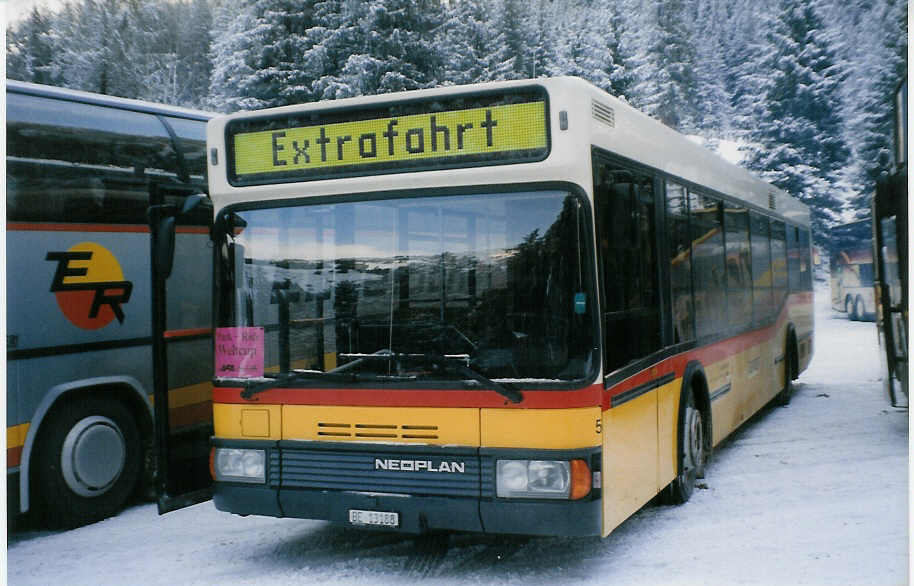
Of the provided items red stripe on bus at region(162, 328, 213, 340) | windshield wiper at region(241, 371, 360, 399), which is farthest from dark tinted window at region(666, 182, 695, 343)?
red stripe on bus at region(162, 328, 213, 340)

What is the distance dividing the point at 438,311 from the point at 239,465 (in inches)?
61.1

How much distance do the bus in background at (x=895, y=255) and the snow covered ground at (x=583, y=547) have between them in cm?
121

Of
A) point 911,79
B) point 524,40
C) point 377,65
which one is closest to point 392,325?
point 911,79

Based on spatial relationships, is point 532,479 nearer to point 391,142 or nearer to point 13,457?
point 391,142

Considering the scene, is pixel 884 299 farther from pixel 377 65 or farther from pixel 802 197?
pixel 377 65

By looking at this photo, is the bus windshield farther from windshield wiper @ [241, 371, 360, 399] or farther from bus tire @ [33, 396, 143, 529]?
bus tire @ [33, 396, 143, 529]

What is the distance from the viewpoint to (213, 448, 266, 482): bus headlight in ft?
A: 17.4

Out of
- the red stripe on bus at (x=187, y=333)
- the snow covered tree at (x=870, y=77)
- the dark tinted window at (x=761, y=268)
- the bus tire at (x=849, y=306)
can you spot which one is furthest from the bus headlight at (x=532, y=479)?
the bus tire at (x=849, y=306)

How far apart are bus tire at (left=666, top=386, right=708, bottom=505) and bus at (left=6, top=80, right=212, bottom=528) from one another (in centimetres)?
326

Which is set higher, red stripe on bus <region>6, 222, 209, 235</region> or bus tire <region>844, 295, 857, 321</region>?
red stripe on bus <region>6, 222, 209, 235</region>

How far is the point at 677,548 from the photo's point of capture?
227 inches

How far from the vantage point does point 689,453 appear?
22.3 ft

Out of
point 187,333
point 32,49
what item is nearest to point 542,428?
point 187,333

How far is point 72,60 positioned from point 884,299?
26.5ft
